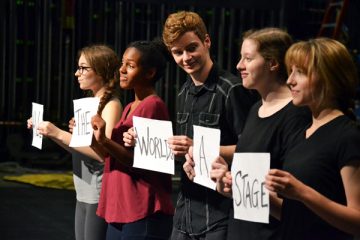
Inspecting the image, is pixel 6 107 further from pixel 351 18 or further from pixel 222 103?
pixel 222 103

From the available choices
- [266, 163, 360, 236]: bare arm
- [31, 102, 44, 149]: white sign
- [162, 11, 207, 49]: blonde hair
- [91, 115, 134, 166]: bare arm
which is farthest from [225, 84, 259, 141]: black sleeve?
[31, 102, 44, 149]: white sign

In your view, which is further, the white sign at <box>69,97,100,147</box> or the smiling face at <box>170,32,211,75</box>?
the white sign at <box>69,97,100,147</box>

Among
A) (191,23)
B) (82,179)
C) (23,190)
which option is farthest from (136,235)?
(23,190)

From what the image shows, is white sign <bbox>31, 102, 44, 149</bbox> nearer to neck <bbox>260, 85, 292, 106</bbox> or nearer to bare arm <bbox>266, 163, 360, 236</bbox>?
neck <bbox>260, 85, 292, 106</bbox>

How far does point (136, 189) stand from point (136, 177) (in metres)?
0.06

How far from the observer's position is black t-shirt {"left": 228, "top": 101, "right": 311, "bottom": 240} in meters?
2.94

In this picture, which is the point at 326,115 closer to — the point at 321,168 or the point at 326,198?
the point at 321,168

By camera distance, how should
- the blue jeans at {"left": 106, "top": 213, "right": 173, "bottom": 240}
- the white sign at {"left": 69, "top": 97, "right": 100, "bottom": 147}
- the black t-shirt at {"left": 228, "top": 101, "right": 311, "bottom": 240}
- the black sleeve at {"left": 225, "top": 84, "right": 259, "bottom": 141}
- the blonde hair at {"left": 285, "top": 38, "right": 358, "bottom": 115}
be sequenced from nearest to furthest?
1. the blonde hair at {"left": 285, "top": 38, "right": 358, "bottom": 115}
2. the black t-shirt at {"left": 228, "top": 101, "right": 311, "bottom": 240}
3. the black sleeve at {"left": 225, "top": 84, "right": 259, "bottom": 141}
4. the blue jeans at {"left": 106, "top": 213, "right": 173, "bottom": 240}
5. the white sign at {"left": 69, "top": 97, "right": 100, "bottom": 147}

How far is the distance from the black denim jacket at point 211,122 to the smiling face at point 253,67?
0.30m

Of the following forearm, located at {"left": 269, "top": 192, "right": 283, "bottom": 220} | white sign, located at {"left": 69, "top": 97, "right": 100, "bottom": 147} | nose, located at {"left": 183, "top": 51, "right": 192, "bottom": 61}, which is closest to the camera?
forearm, located at {"left": 269, "top": 192, "right": 283, "bottom": 220}

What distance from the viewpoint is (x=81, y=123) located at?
4.07 m

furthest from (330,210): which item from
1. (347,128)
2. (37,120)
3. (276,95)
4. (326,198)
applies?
(37,120)

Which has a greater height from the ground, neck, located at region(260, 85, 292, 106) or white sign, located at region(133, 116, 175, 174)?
neck, located at region(260, 85, 292, 106)

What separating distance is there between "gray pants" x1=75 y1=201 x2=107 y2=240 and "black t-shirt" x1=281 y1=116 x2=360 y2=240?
1504mm
